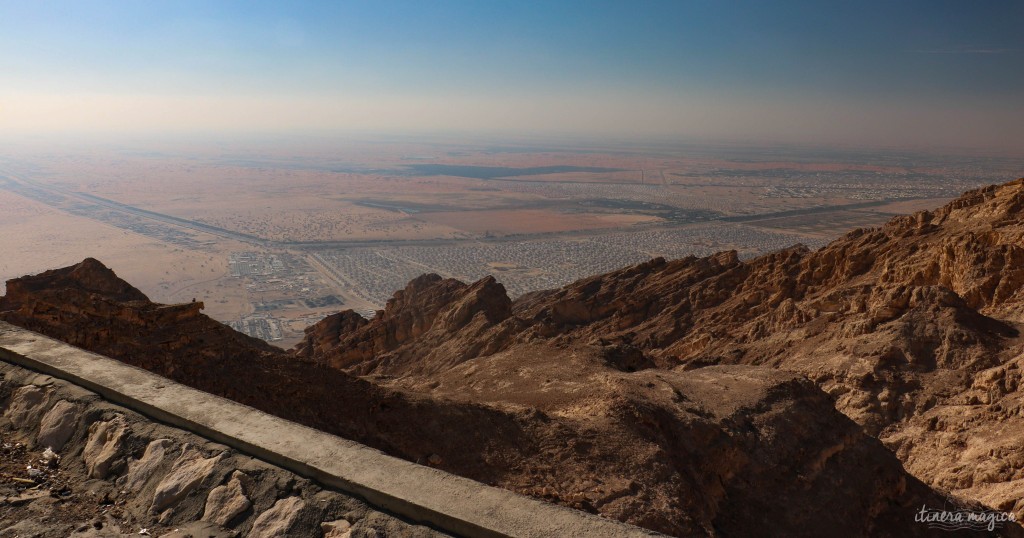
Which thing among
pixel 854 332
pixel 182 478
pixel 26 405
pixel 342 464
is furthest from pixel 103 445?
pixel 854 332

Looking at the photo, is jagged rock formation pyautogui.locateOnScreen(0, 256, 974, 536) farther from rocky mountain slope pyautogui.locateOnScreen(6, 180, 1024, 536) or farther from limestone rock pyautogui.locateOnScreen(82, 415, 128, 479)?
limestone rock pyautogui.locateOnScreen(82, 415, 128, 479)

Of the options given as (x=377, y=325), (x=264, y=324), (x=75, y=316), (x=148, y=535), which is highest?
(x=148, y=535)

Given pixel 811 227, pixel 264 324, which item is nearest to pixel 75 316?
pixel 264 324

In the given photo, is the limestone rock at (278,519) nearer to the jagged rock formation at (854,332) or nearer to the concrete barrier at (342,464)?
the concrete barrier at (342,464)

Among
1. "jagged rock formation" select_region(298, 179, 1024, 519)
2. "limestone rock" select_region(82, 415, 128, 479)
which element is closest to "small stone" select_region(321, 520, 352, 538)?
"limestone rock" select_region(82, 415, 128, 479)

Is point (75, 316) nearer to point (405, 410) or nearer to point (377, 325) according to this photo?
point (405, 410)

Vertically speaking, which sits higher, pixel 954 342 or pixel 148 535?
pixel 148 535

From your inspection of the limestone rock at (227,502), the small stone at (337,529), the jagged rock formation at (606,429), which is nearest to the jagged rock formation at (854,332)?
the jagged rock formation at (606,429)
